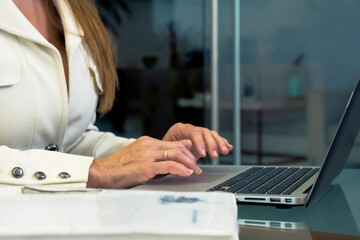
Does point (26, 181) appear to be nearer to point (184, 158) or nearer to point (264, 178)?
point (184, 158)

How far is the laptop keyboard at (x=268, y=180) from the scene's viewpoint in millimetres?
710

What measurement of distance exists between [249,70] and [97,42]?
1.63 meters

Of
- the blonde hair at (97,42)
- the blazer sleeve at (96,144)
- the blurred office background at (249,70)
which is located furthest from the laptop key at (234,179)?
the blurred office background at (249,70)

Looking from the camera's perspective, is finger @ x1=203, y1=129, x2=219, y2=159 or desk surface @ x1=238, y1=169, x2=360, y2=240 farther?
finger @ x1=203, y1=129, x2=219, y2=159

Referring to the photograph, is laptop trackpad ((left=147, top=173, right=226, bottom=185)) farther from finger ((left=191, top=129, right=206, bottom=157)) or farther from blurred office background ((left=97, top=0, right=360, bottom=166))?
blurred office background ((left=97, top=0, right=360, bottom=166))

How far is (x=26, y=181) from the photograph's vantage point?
75 centimetres

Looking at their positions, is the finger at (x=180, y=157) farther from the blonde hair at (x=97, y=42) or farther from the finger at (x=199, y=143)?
the blonde hair at (x=97, y=42)

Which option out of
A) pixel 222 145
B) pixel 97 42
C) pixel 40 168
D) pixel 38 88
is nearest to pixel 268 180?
pixel 222 145

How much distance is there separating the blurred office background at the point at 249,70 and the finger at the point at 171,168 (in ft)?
6.34

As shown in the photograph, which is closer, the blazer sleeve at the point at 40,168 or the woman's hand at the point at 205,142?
the blazer sleeve at the point at 40,168

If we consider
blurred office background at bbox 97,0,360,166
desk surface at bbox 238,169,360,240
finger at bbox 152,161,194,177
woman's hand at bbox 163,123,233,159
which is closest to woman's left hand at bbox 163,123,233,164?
woman's hand at bbox 163,123,233,159

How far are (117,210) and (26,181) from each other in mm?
342

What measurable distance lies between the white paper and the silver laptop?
16 cm

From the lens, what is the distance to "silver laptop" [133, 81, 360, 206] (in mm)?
656
